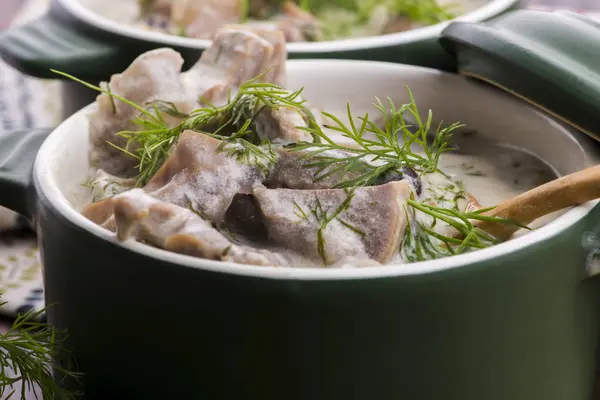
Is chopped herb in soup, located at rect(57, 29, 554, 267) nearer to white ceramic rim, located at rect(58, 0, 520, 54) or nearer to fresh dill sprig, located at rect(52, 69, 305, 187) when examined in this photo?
Answer: fresh dill sprig, located at rect(52, 69, 305, 187)

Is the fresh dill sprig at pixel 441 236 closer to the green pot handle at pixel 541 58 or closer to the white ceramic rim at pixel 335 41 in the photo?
the green pot handle at pixel 541 58

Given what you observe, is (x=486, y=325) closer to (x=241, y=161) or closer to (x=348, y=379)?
(x=348, y=379)

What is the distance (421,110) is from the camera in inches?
63.1

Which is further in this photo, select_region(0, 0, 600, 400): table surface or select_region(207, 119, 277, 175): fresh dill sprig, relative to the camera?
select_region(0, 0, 600, 400): table surface

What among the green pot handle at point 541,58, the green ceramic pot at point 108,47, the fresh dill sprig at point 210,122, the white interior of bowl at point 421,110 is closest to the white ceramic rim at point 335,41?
the green ceramic pot at point 108,47

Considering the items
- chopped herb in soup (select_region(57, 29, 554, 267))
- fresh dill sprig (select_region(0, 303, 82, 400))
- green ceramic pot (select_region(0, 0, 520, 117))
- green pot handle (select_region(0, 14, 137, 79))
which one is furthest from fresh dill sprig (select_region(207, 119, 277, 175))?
green pot handle (select_region(0, 14, 137, 79))

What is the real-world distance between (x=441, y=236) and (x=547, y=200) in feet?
0.44

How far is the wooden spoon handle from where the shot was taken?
1.12 metres

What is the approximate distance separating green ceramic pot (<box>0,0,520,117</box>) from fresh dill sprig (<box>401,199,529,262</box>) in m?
0.56

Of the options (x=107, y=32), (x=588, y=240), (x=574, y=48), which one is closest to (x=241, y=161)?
(x=588, y=240)

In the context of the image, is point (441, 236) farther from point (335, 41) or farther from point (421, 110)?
point (335, 41)

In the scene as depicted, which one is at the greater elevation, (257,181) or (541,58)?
(541,58)

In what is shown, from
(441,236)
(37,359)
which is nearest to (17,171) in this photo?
(37,359)

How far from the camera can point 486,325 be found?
1034 millimetres
